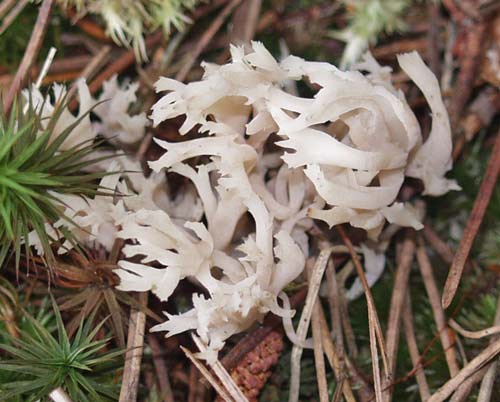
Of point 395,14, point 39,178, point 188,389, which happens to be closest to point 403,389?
point 188,389

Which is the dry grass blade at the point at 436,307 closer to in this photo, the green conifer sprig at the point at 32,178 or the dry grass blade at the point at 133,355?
the dry grass blade at the point at 133,355

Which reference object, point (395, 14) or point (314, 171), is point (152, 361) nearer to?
point (314, 171)

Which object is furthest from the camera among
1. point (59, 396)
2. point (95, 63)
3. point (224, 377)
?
point (95, 63)

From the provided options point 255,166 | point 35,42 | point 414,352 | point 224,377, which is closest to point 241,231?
point 255,166

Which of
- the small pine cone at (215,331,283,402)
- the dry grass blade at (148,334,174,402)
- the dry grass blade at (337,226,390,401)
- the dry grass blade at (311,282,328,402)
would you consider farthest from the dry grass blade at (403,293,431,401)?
the dry grass blade at (148,334,174,402)

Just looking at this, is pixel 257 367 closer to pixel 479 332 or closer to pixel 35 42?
pixel 479 332

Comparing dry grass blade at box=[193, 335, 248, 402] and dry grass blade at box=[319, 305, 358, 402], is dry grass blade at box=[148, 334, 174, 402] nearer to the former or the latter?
dry grass blade at box=[193, 335, 248, 402]
